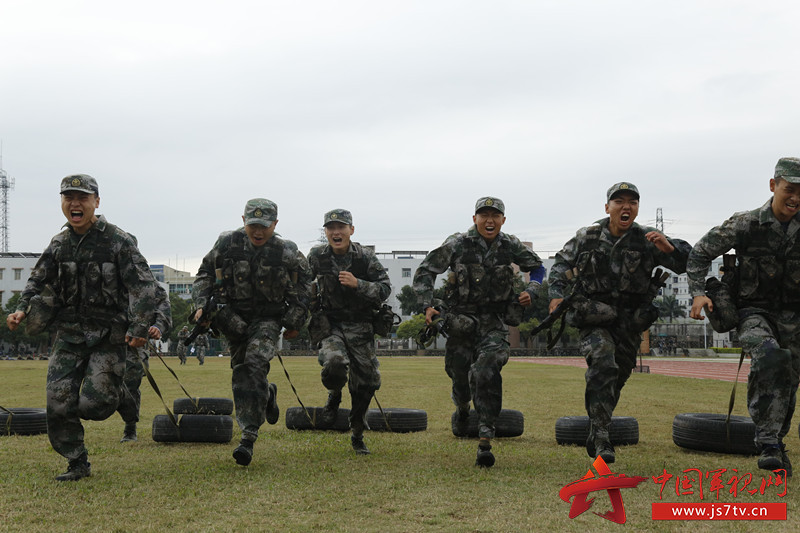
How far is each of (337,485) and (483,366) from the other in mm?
2067

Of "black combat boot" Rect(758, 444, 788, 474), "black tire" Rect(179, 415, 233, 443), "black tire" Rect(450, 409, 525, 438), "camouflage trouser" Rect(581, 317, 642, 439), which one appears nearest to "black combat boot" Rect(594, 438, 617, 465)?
"camouflage trouser" Rect(581, 317, 642, 439)

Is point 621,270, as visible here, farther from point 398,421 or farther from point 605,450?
point 398,421

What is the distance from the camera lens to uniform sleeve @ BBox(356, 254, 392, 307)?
7906 millimetres

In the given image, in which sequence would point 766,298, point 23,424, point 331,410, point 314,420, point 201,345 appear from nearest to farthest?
A: point 766,298, point 23,424, point 331,410, point 314,420, point 201,345

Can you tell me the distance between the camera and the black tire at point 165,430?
8047mm

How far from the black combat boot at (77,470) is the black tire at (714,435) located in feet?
18.9

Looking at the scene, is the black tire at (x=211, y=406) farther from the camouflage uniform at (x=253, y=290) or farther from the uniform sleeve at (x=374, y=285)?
the uniform sleeve at (x=374, y=285)

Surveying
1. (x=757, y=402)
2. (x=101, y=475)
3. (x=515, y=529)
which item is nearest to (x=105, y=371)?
(x=101, y=475)

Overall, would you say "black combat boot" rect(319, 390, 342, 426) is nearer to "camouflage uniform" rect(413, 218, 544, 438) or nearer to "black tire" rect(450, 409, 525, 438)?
"black tire" rect(450, 409, 525, 438)

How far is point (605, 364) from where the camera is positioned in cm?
693

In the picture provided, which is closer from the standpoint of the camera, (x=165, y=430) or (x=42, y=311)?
(x=42, y=311)

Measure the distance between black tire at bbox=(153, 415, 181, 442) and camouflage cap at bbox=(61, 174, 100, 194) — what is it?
9.46 ft

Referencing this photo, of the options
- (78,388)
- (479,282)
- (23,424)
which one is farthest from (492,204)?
(23,424)

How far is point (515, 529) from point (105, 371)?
12.7 ft
